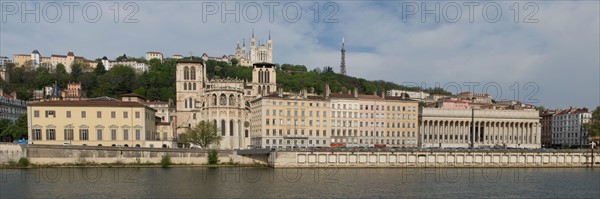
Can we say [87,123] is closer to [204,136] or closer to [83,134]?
[83,134]

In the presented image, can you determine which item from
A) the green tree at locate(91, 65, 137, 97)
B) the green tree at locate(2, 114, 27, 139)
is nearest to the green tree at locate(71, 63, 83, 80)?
the green tree at locate(91, 65, 137, 97)

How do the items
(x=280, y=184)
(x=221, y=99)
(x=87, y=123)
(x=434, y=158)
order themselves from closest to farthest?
(x=280, y=184)
(x=87, y=123)
(x=434, y=158)
(x=221, y=99)

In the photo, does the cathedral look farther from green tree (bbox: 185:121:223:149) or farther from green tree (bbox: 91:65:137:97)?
green tree (bbox: 91:65:137:97)

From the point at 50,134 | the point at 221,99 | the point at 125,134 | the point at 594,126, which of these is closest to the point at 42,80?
A: the point at 221,99

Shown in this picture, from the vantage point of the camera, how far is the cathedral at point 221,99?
87688 millimetres

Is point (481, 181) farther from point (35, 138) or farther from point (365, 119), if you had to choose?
point (35, 138)

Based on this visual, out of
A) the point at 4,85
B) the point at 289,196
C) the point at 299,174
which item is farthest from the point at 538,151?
the point at 4,85

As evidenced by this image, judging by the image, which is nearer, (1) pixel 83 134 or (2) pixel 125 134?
(1) pixel 83 134

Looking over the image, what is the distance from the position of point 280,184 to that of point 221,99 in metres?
42.4

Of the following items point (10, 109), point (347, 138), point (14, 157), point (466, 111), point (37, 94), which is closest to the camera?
point (14, 157)

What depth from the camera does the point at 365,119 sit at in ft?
302

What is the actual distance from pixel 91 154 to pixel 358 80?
117m

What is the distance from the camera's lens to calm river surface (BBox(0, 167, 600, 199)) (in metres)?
42.0

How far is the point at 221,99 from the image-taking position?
8838cm
